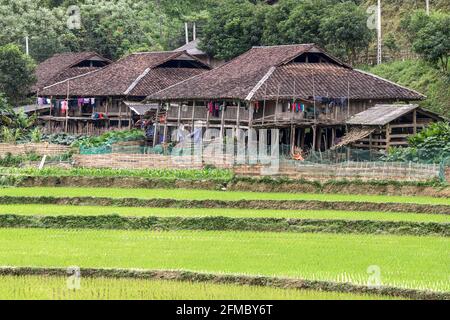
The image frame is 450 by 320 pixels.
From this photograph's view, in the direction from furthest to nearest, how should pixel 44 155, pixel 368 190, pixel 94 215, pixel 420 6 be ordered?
1. pixel 420 6
2. pixel 44 155
3. pixel 368 190
4. pixel 94 215

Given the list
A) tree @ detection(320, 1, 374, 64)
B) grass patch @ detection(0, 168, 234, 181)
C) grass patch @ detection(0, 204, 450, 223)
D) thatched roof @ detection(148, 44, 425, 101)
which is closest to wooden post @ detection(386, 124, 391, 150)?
thatched roof @ detection(148, 44, 425, 101)

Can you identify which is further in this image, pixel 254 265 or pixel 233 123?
pixel 233 123

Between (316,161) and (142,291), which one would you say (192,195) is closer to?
(316,161)

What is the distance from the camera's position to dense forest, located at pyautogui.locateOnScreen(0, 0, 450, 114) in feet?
171

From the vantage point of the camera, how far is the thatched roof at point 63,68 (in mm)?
67312

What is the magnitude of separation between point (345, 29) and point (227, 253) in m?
34.9

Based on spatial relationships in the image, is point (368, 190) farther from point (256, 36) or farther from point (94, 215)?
point (256, 36)

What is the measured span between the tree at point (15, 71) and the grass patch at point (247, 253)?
38.7 metres

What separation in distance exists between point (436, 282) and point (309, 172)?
723 inches

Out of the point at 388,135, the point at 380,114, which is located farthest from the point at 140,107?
the point at 388,135

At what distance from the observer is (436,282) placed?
18.8 m

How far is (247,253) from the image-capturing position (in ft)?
73.8

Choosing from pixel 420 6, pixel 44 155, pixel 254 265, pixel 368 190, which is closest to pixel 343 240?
pixel 254 265

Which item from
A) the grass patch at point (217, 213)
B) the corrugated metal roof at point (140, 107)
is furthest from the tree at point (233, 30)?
the grass patch at point (217, 213)
